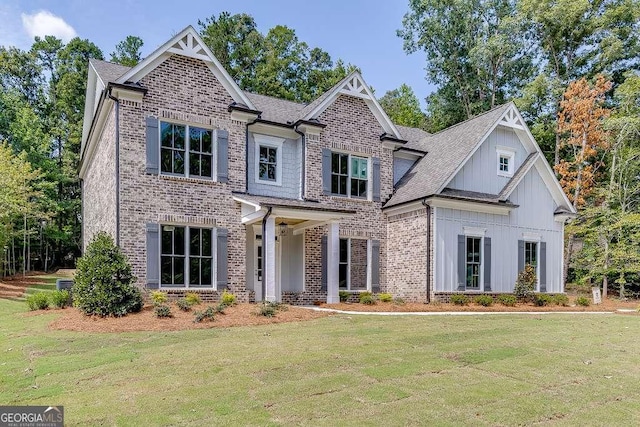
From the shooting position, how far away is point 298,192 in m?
16.8

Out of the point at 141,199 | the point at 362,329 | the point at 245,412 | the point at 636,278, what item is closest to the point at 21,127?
the point at 141,199

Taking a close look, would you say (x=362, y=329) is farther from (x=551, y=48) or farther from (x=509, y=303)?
(x=551, y=48)

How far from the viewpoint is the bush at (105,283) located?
1112 cm

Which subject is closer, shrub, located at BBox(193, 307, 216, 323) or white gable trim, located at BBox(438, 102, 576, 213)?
shrub, located at BBox(193, 307, 216, 323)

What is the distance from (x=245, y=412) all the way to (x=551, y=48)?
32.8 m

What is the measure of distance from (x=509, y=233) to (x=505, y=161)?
10.1 feet

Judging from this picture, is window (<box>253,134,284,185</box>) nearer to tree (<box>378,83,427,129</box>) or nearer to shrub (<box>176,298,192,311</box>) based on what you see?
shrub (<box>176,298,192,311</box>)

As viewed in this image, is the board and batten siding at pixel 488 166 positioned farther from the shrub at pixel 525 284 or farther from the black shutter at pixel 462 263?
the shrub at pixel 525 284

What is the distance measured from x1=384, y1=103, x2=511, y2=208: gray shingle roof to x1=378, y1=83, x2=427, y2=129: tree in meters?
20.8

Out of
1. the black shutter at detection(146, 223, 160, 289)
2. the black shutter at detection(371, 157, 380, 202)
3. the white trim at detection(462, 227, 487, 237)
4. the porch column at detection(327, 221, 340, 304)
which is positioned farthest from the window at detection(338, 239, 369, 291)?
the black shutter at detection(146, 223, 160, 289)

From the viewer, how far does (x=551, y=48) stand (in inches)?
1203

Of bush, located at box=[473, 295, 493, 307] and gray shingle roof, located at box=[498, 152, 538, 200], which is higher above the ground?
gray shingle roof, located at box=[498, 152, 538, 200]

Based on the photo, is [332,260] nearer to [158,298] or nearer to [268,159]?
[268,159]
